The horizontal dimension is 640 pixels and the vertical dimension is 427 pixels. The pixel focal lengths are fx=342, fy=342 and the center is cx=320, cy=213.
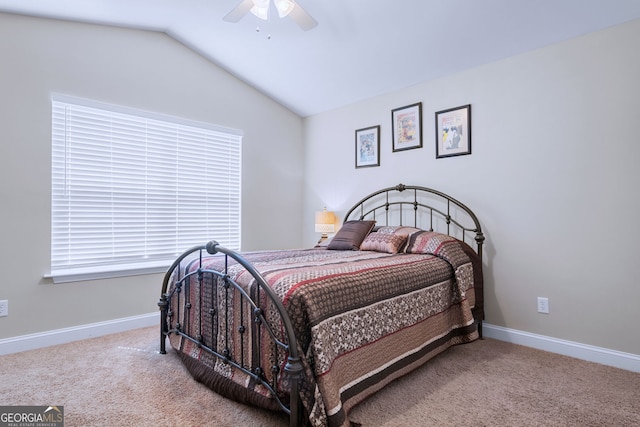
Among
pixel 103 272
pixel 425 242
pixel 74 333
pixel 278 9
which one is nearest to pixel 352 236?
pixel 425 242

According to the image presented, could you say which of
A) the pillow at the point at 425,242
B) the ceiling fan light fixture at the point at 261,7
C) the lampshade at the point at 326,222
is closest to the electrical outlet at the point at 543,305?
the pillow at the point at 425,242

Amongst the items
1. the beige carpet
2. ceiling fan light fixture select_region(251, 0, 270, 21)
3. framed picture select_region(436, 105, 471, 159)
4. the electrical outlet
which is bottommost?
the beige carpet

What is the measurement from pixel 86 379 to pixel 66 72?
2393 millimetres

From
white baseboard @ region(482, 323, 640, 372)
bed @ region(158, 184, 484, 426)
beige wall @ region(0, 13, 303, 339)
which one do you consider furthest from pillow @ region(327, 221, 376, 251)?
beige wall @ region(0, 13, 303, 339)

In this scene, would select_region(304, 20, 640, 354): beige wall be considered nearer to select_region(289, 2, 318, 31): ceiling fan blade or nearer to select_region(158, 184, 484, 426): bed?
select_region(158, 184, 484, 426): bed

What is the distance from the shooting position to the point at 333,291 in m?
1.66

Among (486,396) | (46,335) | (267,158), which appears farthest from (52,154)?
(486,396)

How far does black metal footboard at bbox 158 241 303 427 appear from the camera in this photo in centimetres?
146

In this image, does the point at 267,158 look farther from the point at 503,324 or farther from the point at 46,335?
the point at 503,324

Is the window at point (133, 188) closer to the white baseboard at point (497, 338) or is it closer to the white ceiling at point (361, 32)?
the white baseboard at point (497, 338)

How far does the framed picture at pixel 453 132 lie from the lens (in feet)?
10.2

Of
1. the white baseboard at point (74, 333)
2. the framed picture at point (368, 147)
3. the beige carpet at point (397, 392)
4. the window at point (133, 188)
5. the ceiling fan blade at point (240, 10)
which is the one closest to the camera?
the beige carpet at point (397, 392)

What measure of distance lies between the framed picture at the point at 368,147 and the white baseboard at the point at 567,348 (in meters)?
1.99

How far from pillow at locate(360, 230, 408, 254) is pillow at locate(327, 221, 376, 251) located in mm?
74
